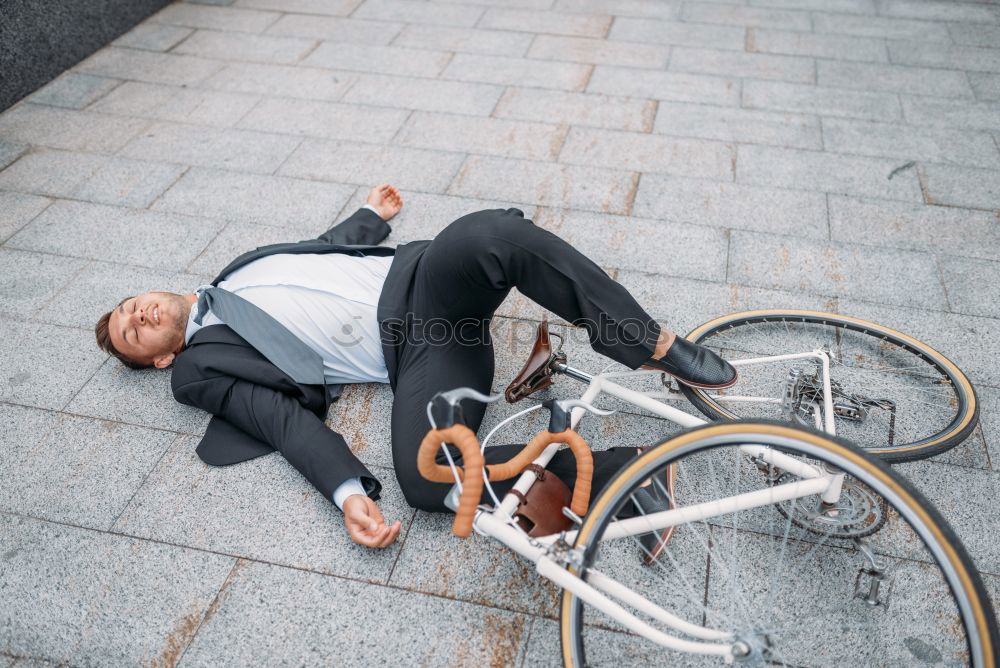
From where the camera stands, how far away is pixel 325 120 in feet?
20.3

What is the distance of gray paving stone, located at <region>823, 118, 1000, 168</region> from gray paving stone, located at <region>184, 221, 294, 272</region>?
4.18 metres

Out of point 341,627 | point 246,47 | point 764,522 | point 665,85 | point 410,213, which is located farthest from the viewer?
point 246,47

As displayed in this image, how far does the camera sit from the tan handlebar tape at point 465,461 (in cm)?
227

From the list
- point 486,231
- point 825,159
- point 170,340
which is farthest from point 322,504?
point 825,159

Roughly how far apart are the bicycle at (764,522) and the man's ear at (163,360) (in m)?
1.83

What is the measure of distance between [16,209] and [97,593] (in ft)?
11.2

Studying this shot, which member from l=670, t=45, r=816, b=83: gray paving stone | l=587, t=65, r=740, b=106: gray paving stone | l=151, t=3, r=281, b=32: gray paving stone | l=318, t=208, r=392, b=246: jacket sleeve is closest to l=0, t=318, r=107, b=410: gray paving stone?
l=318, t=208, r=392, b=246: jacket sleeve

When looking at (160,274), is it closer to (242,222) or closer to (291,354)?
(242,222)

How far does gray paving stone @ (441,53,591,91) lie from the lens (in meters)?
6.68

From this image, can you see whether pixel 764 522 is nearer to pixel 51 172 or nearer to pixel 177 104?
pixel 51 172

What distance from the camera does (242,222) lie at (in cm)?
510

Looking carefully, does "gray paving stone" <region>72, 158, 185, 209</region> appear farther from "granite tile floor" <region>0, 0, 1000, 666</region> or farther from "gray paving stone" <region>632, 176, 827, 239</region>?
"gray paving stone" <region>632, 176, 827, 239</region>

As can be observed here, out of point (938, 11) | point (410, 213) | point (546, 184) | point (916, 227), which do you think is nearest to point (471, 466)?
point (410, 213)

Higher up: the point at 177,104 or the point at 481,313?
the point at 481,313
